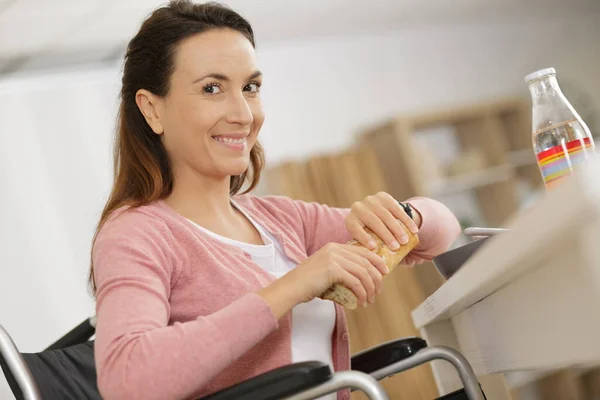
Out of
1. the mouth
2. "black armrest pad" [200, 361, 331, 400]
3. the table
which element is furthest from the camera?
the mouth

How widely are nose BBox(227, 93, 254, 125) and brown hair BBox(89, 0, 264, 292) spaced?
5.2 inches

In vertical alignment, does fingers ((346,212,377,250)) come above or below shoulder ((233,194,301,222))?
below

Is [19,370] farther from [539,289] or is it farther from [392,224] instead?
[539,289]

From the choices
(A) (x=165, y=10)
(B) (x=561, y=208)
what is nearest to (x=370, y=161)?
(A) (x=165, y=10)

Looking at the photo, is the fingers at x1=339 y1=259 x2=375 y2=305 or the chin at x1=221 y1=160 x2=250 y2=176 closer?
the fingers at x1=339 y1=259 x2=375 y2=305

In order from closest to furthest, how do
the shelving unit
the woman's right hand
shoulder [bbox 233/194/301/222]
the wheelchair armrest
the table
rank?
the table → the woman's right hand → shoulder [bbox 233/194/301/222] → the wheelchair armrest → the shelving unit

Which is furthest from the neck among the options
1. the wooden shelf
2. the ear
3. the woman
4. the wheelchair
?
the wooden shelf

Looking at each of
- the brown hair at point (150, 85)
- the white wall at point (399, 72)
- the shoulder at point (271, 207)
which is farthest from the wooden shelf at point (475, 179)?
the brown hair at point (150, 85)

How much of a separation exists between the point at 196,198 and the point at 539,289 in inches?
29.6

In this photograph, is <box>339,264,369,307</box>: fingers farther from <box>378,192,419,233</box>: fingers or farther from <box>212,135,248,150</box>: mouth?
<box>212,135,248,150</box>: mouth

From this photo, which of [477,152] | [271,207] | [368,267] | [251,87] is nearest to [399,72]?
[477,152]

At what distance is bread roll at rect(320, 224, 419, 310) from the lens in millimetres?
1267

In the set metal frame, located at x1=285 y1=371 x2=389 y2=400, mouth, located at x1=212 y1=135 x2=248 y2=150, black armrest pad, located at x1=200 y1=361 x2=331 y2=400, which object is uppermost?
mouth, located at x1=212 y1=135 x2=248 y2=150

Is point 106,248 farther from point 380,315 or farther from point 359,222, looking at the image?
point 380,315
